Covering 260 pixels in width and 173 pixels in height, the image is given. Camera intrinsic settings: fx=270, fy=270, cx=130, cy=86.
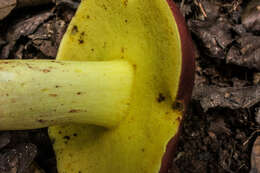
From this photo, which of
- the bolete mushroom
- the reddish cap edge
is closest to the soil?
the bolete mushroom

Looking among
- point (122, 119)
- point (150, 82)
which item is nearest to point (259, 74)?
point (150, 82)

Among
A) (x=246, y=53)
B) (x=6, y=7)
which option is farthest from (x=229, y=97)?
(x=6, y=7)

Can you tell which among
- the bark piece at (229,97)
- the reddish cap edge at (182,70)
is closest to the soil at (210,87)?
the bark piece at (229,97)

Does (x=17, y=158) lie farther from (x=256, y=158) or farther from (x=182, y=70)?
(x=256, y=158)

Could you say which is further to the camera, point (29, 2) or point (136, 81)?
point (29, 2)

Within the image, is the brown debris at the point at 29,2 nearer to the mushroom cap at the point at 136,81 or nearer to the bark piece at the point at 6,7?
the bark piece at the point at 6,7
